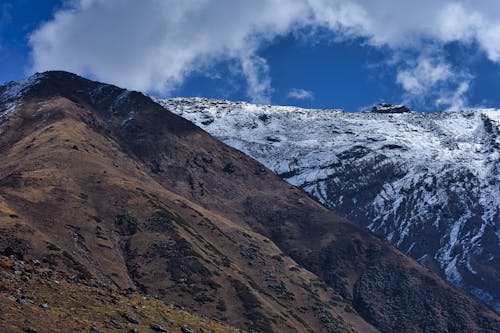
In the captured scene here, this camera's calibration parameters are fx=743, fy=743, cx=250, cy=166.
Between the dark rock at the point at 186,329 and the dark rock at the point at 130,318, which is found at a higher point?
the dark rock at the point at 186,329

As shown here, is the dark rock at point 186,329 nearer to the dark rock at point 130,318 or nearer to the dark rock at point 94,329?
the dark rock at point 130,318

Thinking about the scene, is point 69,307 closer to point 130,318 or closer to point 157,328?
point 130,318

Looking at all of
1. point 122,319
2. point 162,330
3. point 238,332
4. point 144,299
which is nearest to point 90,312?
point 122,319

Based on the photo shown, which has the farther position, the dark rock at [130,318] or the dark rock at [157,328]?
the dark rock at [157,328]

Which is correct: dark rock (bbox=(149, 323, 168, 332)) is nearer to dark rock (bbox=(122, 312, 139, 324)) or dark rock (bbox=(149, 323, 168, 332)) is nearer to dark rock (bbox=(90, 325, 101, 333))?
dark rock (bbox=(122, 312, 139, 324))

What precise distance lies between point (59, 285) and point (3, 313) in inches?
593

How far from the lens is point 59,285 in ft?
274

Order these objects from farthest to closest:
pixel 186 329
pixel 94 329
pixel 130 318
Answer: pixel 186 329
pixel 130 318
pixel 94 329

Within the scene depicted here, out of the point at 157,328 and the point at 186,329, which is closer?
the point at 157,328

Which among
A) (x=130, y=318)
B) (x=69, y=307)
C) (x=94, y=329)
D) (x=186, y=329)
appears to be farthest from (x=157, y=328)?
(x=94, y=329)

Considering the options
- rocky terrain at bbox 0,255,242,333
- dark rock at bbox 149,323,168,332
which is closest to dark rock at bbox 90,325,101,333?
rocky terrain at bbox 0,255,242,333

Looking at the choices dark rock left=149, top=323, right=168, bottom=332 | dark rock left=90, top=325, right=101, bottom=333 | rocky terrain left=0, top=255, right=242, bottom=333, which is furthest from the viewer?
dark rock left=149, top=323, right=168, bottom=332

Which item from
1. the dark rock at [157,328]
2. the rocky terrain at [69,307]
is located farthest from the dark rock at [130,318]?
the dark rock at [157,328]

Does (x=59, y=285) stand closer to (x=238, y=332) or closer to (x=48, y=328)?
(x=48, y=328)
